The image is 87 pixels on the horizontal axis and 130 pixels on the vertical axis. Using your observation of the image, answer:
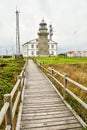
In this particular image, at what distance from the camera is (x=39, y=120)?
6672 mm

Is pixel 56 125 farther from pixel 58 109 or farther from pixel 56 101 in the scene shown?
pixel 56 101

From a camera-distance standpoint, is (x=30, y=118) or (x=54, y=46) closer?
(x=30, y=118)

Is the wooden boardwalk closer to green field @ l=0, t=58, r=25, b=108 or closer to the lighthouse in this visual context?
green field @ l=0, t=58, r=25, b=108

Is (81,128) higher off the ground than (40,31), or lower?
lower

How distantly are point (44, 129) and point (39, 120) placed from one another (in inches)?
27.5

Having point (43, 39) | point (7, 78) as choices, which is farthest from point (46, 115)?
point (43, 39)

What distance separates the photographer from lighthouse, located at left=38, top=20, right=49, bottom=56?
7750cm

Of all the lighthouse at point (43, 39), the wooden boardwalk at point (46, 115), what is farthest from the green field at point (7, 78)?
the lighthouse at point (43, 39)

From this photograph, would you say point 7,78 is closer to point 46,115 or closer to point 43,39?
point 46,115

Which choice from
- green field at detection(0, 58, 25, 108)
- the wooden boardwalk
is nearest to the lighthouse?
green field at detection(0, 58, 25, 108)

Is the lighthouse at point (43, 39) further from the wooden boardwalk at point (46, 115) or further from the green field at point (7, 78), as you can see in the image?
the wooden boardwalk at point (46, 115)

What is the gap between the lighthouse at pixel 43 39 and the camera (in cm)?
7750

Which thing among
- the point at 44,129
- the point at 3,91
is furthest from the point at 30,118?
the point at 3,91

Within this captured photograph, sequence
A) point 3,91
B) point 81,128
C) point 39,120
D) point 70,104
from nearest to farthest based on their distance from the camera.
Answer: point 81,128, point 39,120, point 70,104, point 3,91
